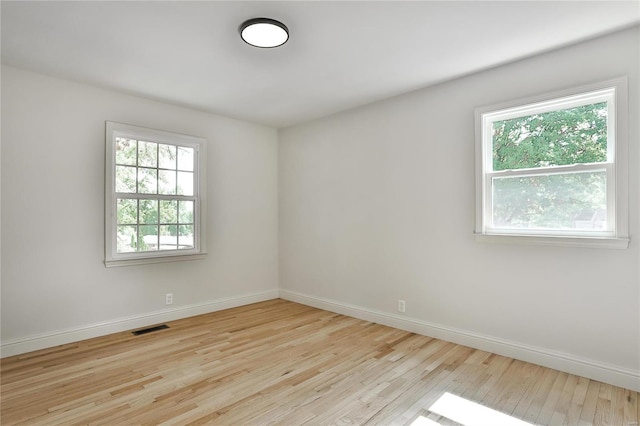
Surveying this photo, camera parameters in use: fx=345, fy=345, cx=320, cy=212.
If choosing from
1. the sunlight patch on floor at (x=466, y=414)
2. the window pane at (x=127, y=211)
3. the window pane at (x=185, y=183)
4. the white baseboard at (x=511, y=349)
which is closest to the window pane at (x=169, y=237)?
the window pane at (x=127, y=211)

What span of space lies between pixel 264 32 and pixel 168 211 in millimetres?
2616

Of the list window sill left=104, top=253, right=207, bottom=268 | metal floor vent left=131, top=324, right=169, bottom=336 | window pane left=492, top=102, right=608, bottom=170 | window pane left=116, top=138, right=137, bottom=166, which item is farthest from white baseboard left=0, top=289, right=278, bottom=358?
window pane left=492, top=102, right=608, bottom=170

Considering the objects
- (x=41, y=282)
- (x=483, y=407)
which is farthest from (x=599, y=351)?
(x=41, y=282)

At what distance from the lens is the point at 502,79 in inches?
126

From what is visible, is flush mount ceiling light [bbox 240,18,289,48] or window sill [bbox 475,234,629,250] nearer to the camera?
flush mount ceiling light [bbox 240,18,289,48]

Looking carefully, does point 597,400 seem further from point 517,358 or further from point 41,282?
point 41,282

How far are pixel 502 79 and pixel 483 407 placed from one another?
275 centimetres

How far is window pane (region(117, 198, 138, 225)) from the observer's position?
3.86 meters

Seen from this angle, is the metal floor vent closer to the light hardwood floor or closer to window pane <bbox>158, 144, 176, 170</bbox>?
the light hardwood floor

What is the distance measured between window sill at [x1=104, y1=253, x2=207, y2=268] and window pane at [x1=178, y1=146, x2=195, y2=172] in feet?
3.68

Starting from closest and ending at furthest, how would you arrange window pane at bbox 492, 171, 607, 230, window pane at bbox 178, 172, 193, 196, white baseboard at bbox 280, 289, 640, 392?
1. white baseboard at bbox 280, 289, 640, 392
2. window pane at bbox 492, 171, 607, 230
3. window pane at bbox 178, 172, 193, 196

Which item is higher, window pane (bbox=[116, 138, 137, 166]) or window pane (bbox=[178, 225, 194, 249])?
window pane (bbox=[116, 138, 137, 166])

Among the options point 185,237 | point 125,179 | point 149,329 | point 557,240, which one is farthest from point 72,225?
point 557,240

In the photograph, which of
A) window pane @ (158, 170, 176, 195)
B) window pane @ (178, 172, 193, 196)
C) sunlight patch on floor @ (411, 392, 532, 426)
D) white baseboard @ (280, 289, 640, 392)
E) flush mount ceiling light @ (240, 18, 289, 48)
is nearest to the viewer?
sunlight patch on floor @ (411, 392, 532, 426)
